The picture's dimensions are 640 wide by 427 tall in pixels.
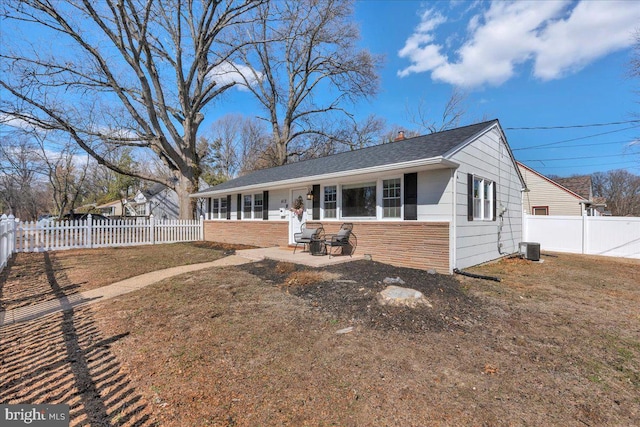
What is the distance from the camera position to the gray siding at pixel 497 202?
22.8ft

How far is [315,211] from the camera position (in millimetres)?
9703

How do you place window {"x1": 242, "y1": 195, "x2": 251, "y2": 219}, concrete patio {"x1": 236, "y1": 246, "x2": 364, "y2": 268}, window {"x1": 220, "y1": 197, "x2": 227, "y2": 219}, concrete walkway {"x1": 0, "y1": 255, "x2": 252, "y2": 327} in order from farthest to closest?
window {"x1": 220, "y1": 197, "x2": 227, "y2": 219}
window {"x1": 242, "y1": 195, "x2": 251, "y2": 219}
concrete patio {"x1": 236, "y1": 246, "x2": 364, "y2": 268}
concrete walkway {"x1": 0, "y1": 255, "x2": 252, "y2": 327}

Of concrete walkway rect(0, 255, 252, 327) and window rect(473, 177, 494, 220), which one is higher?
window rect(473, 177, 494, 220)

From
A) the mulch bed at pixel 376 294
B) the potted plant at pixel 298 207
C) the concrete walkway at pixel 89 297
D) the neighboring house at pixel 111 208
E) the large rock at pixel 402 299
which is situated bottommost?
the concrete walkway at pixel 89 297

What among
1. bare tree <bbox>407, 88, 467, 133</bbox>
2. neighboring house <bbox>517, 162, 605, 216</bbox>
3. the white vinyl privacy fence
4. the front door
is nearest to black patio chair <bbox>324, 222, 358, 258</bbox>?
the front door

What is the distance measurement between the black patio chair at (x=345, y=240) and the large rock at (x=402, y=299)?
3523mm

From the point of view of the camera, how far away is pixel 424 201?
7160mm

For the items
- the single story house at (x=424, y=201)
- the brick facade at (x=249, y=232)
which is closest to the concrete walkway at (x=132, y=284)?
the single story house at (x=424, y=201)

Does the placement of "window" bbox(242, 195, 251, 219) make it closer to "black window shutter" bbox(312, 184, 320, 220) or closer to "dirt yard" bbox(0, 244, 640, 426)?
"black window shutter" bbox(312, 184, 320, 220)

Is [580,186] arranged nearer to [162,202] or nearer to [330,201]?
[330,201]

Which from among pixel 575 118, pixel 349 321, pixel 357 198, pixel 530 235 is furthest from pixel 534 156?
pixel 349 321

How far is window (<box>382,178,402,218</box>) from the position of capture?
303 inches

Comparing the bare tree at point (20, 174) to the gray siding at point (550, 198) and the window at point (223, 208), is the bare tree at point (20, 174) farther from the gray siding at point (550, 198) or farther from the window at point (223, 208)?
the gray siding at point (550, 198)

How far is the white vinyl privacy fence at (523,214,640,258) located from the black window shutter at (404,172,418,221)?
9095 millimetres
